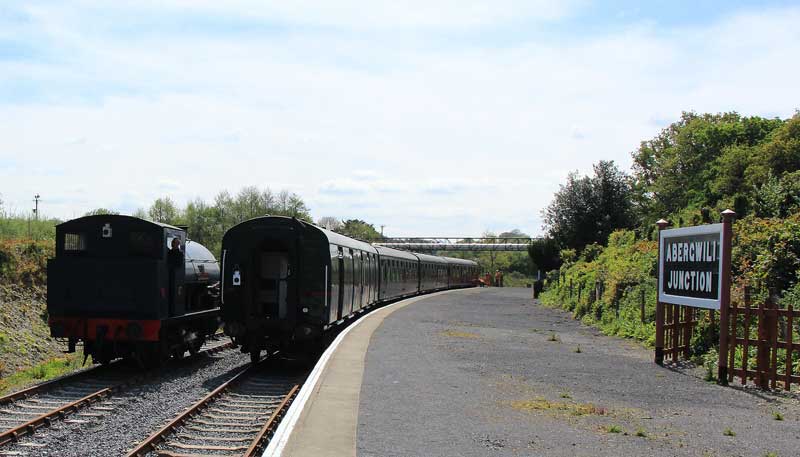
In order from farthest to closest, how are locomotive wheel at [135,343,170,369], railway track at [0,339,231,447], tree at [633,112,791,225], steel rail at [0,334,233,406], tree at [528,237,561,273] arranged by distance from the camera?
tree at [528,237,561,273], tree at [633,112,791,225], locomotive wheel at [135,343,170,369], steel rail at [0,334,233,406], railway track at [0,339,231,447]

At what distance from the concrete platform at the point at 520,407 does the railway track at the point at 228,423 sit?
0.76 metres

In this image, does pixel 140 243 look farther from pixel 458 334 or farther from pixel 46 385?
pixel 458 334

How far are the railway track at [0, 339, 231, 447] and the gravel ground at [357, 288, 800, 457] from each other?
165 inches

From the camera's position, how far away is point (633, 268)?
25750mm

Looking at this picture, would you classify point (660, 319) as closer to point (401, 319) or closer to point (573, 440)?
point (573, 440)

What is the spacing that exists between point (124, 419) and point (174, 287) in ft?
17.7

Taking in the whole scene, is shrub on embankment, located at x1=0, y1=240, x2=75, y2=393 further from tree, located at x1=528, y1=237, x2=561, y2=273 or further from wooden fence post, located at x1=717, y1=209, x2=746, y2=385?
tree, located at x1=528, y1=237, x2=561, y2=273

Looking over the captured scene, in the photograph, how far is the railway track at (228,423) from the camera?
8.92m

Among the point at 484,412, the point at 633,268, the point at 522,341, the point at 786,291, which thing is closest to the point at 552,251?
the point at 633,268

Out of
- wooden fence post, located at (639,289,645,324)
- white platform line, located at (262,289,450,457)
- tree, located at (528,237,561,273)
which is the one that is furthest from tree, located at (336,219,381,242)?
white platform line, located at (262,289,450,457)

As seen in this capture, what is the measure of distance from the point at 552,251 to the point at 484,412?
46.8m

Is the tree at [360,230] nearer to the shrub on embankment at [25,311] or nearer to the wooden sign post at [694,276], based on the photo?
the shrub on embankment at [25,311]

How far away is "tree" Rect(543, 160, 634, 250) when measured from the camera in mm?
48656

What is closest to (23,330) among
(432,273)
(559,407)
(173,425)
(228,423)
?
(228,423)
